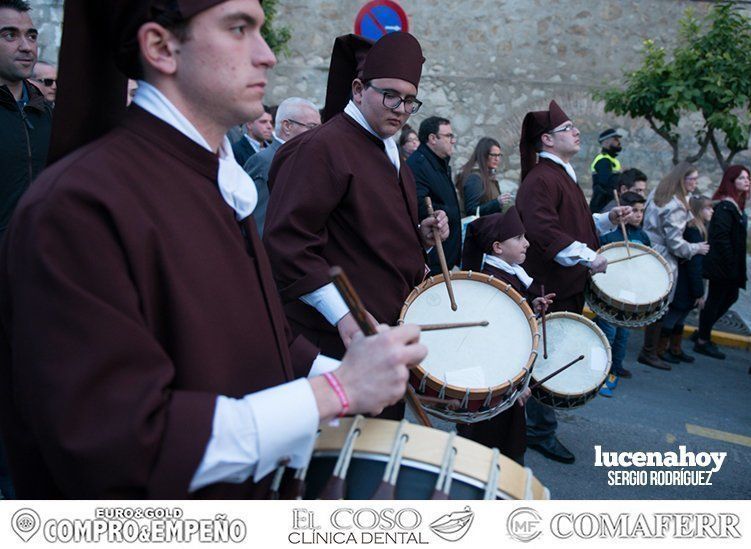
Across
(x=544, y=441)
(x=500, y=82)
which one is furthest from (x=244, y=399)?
(x=500, y=82)

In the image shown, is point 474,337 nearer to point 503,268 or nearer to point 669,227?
A: point 503,268

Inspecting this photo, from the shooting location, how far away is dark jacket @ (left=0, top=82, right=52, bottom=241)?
12.0ft

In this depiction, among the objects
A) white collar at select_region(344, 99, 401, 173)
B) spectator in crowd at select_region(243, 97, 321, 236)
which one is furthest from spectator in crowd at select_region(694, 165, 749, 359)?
white collar at select_region(344, 99, 401, 173)

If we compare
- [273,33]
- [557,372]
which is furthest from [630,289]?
[273,33]

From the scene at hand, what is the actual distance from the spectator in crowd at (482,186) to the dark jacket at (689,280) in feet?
6.59

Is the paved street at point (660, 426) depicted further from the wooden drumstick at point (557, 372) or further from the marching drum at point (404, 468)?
the marching drum at point (404, 468)

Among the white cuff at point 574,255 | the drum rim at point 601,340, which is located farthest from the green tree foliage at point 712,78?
the drum rim at point 601,340

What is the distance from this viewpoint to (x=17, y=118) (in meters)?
3.78

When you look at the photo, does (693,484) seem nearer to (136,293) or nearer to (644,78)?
(136,293)

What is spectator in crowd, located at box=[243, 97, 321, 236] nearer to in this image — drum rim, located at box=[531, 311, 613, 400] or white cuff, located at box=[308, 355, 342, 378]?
drum rim, located at box=[531, 311, 613, 400]

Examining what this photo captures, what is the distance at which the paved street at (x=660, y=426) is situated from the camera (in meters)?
4.68

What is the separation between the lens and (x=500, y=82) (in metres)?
14.0

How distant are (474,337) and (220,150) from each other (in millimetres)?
1734

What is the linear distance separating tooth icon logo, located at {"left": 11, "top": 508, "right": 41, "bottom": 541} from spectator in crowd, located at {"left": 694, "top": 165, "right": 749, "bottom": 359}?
25.8ft
